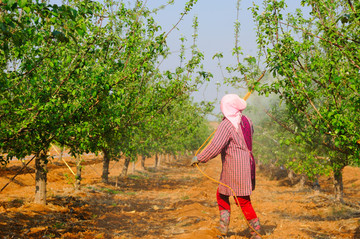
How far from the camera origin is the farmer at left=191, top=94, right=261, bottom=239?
20.5ft

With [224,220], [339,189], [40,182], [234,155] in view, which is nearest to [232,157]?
[234,155]

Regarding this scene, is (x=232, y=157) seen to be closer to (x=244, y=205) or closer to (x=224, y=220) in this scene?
(x=244, y=205)

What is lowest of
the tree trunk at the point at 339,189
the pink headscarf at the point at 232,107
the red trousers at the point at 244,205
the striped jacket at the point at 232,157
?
the tree trunk at the point at 339,189

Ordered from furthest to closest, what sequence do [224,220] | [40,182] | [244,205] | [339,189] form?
[339,189], [40,182], [224,220], [244,205]

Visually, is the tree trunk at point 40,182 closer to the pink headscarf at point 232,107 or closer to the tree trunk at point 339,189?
the pink headscarf at point 232,107

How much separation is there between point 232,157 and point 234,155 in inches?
2.2

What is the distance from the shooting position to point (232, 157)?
640 centimetres

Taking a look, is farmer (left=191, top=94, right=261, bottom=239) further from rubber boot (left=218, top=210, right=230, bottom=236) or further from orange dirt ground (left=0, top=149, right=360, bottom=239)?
orange dirt ground (left=0, top=149, right=360, bottom=239)

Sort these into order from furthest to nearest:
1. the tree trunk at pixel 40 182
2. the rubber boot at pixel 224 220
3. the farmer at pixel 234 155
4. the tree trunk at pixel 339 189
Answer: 1. the tree trunk at pixel 339 189
2. the tree trunk at pixel 40 182
3. the rubber boot at pixel 224 220
4. the farmer at pixel 234 155

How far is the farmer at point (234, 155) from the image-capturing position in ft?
20.5

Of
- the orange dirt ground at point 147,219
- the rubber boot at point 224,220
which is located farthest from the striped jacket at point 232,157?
the orange dirt ground at point 147,219

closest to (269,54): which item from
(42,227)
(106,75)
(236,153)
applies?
(236,153)

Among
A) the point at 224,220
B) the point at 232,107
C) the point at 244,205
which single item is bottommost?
the point at 224,220

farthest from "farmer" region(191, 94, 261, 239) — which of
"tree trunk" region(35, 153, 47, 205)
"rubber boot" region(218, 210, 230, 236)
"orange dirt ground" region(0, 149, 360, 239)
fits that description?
"tree trunk" region(35, 153, 47, 205)
